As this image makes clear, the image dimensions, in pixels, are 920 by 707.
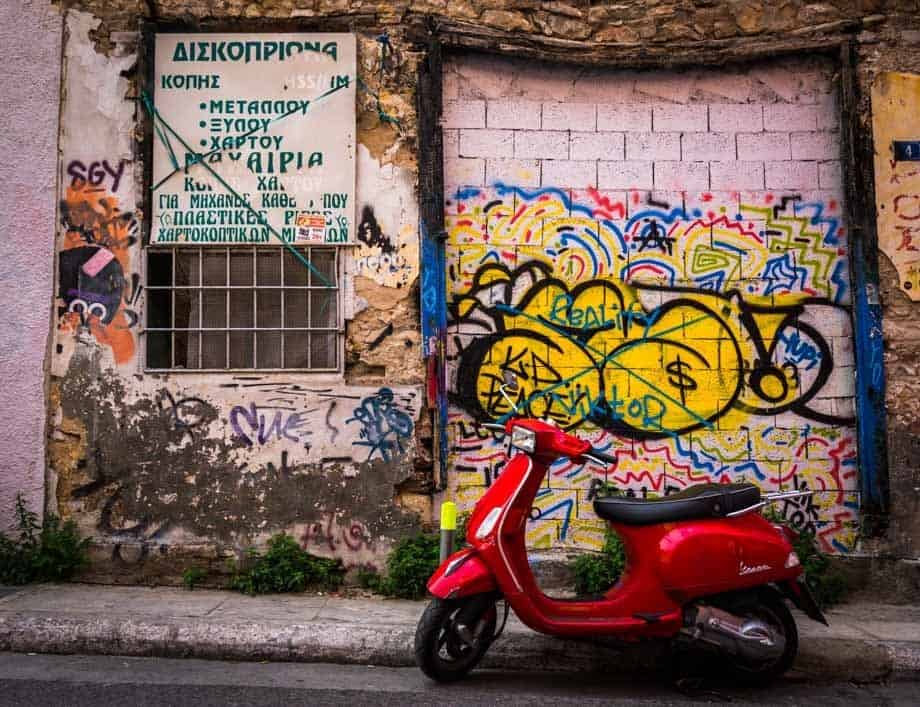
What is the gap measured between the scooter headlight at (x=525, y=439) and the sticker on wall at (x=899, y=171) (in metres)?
3.44

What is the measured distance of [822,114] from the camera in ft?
21.2

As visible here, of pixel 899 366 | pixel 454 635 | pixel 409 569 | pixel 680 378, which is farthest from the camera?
pixel 680 378

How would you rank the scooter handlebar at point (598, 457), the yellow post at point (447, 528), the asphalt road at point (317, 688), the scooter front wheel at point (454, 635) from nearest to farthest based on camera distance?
the asphalt road at point (317, 688)
the scooter front wheel at point (454, 635)
the scooter handlebar at point (598, 457)
the yellow post at point (447, 528)

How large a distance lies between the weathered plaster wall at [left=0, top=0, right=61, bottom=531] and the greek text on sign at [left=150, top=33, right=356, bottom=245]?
0.80m

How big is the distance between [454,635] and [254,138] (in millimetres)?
3914

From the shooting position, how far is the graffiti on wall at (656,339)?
250 inches

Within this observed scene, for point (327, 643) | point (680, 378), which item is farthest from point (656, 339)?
point (327, 643)

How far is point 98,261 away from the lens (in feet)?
20.8

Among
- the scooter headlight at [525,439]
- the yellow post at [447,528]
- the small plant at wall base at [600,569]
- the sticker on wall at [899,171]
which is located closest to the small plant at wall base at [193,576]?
the yellow post at [447,528]

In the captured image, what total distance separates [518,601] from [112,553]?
3.29 metres

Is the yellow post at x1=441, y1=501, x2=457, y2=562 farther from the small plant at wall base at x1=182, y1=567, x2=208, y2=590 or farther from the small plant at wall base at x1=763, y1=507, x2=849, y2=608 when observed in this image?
the small plant at wall base at x1=763, y1=507, x2=849, y2=608

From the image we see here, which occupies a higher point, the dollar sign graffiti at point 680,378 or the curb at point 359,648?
the dollar sign graffiti at point 680,378

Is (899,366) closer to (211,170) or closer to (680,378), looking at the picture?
(680,378)

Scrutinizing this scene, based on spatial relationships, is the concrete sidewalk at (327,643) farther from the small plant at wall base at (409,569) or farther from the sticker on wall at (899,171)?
the sticker on wall at (899,171)
